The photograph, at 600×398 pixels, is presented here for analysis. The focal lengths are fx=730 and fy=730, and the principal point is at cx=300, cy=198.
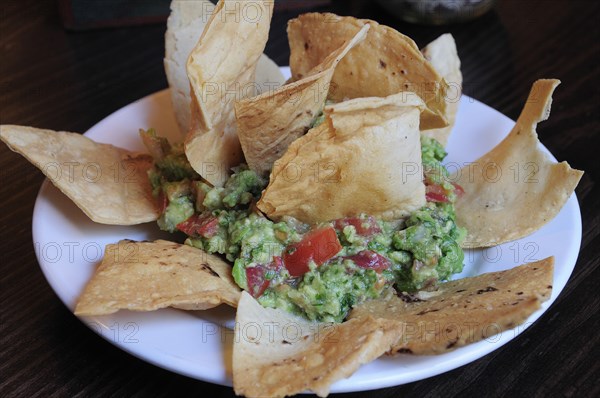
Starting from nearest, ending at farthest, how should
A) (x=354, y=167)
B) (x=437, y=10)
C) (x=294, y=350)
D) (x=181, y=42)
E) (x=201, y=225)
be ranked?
(x=294, y=350) → (x=354, y=167) → (x=201, y=225) → (x=181, y=42) → (x=437, y=10)

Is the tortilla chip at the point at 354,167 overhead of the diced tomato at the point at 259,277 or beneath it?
overhead

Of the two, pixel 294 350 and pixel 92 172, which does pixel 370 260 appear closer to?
pixel 294 350

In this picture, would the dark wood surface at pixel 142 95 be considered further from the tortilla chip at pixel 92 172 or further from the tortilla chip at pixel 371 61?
the tortilla chip at pixel 371 61

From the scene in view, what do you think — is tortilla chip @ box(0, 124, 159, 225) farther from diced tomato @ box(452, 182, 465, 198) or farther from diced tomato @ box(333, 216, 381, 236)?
diced tomato @ box(452, 182, 465, 198)

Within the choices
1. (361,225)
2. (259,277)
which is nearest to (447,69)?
(361,225)

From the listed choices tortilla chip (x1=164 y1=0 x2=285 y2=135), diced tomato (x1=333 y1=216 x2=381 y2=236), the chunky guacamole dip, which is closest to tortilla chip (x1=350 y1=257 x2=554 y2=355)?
the chunky guacamole dip

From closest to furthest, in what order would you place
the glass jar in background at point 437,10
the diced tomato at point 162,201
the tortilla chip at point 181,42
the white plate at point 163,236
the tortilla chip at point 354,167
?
the white plate at point 163,236, the tortilla chip at point 354,167, the diced tomato at point 162,201, the tortilla chip at point 181,42, the glass jar in background at point 437,10

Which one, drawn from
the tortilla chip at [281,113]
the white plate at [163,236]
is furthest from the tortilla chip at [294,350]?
the tortilla chip at [281,113]
